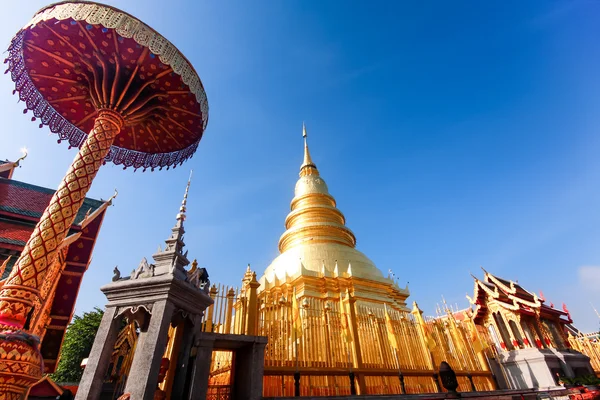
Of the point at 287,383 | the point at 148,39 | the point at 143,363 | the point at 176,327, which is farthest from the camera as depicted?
the point at 148,39

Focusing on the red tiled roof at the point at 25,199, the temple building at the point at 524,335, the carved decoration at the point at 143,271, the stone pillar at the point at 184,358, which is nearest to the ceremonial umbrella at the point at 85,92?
the carved decoration at the point at 143,271

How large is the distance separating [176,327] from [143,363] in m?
1.17

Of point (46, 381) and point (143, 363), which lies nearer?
point (143, 363)

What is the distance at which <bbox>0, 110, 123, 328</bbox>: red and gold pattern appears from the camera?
474cm

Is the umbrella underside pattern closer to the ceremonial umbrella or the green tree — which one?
the ceremonial umbrella

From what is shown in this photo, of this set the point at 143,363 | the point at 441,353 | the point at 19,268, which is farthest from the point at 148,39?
the point at 441,353

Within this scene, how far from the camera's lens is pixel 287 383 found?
19.3 feet

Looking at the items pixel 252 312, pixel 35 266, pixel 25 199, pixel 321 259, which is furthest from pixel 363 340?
pixel 25 199

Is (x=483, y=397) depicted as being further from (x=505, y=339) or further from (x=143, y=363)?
(x=143, y=363)

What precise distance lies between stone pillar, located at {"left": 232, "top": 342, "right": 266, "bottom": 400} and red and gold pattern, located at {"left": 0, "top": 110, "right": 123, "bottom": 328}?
3.45 meters

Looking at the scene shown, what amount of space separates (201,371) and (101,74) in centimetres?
727

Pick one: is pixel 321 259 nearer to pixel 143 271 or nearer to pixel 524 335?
pixel 524 335

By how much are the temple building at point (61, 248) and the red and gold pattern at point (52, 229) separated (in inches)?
279

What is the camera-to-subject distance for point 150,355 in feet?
11.9
